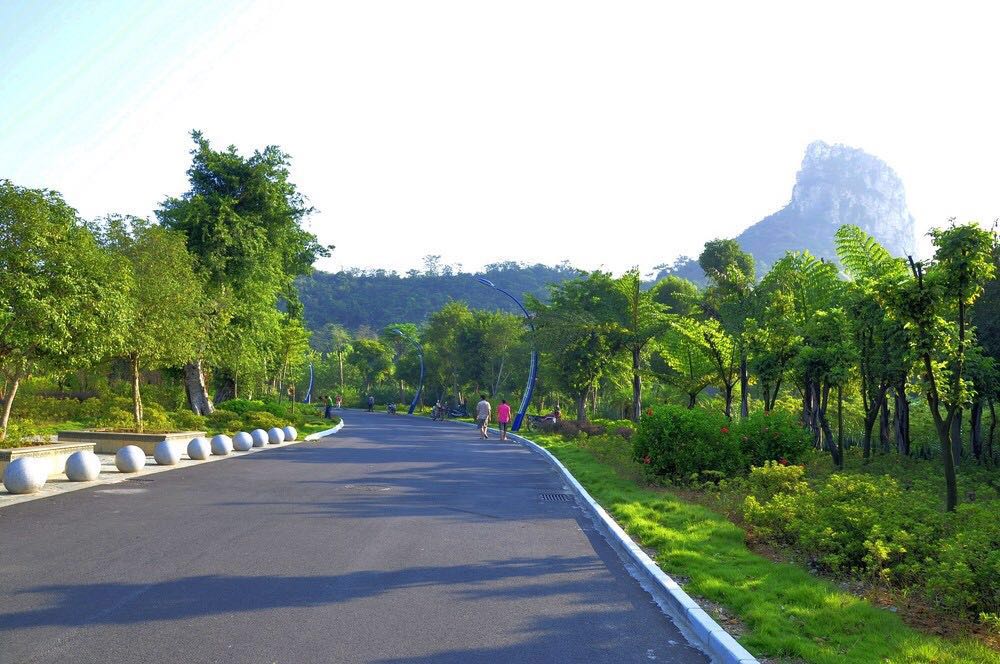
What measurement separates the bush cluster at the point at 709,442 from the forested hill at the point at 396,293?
104 m

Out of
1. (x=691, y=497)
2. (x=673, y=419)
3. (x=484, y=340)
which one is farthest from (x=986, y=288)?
(x=484, y=340)

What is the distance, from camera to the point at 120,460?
15594 millimetres

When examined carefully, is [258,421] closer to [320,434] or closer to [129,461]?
[320,434]

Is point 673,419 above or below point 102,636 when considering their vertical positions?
above

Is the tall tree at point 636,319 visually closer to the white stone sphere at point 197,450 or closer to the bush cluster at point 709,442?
the bush cluster at point 709,442

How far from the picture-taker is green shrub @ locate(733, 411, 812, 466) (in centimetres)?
1535

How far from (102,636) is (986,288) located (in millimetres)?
20440

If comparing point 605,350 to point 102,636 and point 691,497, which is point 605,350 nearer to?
point 691,497

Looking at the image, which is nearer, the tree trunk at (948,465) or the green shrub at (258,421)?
the tree trunk at (948,465)

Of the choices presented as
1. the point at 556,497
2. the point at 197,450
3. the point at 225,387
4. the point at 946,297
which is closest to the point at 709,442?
the point at 556,497

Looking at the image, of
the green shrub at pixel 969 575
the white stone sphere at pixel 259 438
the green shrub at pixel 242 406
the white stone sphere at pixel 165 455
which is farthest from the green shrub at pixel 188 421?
the green shrub at pixel 969 575

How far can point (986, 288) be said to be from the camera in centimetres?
1936

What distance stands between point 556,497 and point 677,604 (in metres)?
7.48

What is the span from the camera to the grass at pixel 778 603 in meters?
5.39
